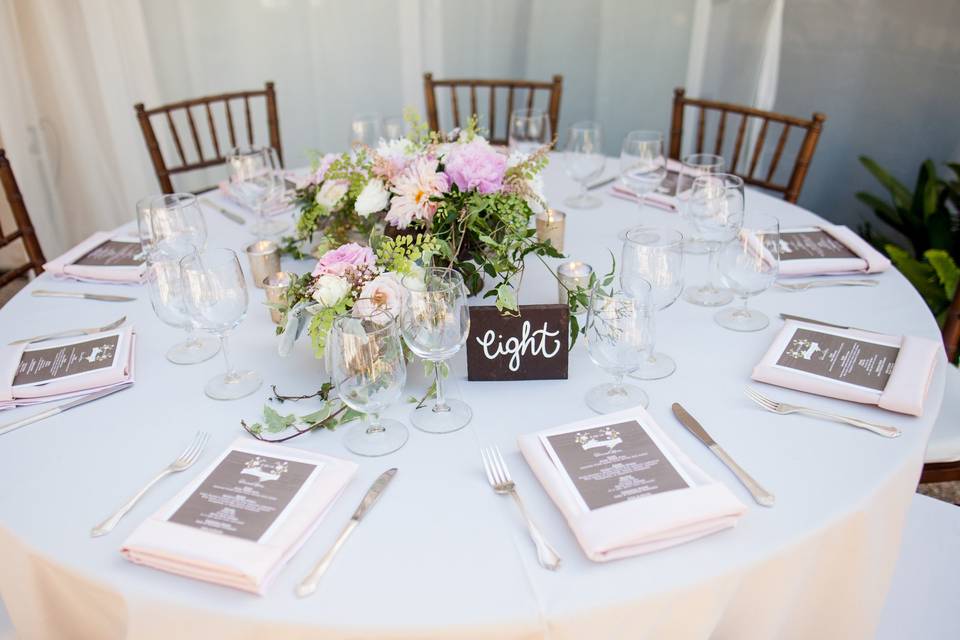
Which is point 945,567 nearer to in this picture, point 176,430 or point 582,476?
point 582,476

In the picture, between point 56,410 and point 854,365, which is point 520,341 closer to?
point 854,365

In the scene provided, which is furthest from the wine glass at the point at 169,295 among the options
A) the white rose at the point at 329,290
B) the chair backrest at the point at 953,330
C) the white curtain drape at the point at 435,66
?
the white curtain drape at the point at 435,66

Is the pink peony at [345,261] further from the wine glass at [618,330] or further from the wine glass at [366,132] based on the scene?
the wine glass at [366,132]

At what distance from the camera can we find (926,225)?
2783 millimetres

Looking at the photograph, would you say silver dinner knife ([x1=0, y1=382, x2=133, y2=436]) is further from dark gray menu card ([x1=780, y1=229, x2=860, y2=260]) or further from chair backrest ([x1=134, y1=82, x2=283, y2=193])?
dark gray menu card ([x1=780, y1=229, x2=860, y2=260])

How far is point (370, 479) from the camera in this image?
1055 mm

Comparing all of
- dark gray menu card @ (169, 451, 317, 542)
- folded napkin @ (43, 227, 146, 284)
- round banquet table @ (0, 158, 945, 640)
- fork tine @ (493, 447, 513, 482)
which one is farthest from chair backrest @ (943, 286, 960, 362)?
folded napkin @ (43, 227, 146, 284)

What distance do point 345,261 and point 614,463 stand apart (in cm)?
54

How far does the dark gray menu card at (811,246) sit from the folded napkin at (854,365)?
0.32 meters

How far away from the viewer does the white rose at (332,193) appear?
1.52 m

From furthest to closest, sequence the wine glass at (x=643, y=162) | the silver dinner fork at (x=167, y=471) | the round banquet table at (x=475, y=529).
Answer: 1. the wine glass at (x=643, y=162)
2. the silver dinner fork at (x=167, y=471)
3. the round banquet table at (x=475, y=529)

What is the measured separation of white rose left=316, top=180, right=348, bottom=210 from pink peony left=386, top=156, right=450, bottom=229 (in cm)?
20

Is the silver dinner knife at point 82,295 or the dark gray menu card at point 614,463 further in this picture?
the silver dinner knife at point 82,295

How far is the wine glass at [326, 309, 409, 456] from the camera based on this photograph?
3.33 feet
